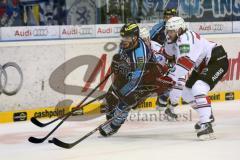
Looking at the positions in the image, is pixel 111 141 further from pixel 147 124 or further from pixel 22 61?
pixel 22 61

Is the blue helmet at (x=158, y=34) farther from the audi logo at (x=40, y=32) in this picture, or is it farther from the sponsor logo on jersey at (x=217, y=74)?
the sponsor logo on jersey at (x=217, y=74)

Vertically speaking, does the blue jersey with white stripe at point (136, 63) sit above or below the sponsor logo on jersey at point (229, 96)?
above

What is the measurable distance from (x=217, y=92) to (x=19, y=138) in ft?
11.3

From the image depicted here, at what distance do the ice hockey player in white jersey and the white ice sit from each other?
0.80 ft

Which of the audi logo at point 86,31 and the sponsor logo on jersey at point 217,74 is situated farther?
the audi logo at point 86,31

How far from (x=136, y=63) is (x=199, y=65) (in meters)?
0.57

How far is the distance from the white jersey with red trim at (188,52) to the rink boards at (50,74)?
205 cm

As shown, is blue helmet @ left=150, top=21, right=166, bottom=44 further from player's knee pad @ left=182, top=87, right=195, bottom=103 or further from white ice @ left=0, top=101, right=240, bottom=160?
player's knee pad @ left=182, top=87, right=195, bottom=103

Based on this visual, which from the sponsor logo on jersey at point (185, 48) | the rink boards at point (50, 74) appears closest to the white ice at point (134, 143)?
the rink boards at point (50, 74)

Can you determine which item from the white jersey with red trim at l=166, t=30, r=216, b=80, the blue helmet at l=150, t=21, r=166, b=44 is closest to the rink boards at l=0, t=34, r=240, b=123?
the blue helmet at l=150, t=21, r=166, b=44

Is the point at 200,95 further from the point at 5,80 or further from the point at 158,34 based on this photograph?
the point at 5,80

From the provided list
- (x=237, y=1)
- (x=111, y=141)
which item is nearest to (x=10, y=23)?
(x=111, y=141)

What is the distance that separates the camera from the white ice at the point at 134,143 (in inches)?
199

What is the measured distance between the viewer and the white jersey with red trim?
5453mm
